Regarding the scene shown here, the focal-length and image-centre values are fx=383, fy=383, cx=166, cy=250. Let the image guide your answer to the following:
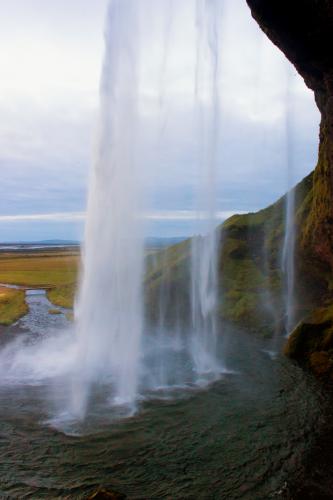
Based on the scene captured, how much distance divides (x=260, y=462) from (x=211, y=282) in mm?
26339

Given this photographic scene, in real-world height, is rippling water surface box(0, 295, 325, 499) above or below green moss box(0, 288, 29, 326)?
below

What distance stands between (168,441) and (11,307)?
107ft

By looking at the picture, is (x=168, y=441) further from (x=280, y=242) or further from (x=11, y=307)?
(x=11, y=307)

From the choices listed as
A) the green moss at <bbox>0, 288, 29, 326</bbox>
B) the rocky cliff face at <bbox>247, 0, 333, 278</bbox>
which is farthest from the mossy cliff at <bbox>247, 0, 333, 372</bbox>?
the green moss at <bbox>0, 288, 29, 326</bbox>

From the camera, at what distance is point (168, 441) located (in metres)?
12.4

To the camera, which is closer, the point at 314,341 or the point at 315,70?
the point at 314,341

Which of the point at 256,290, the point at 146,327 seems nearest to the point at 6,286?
the point at 146,327

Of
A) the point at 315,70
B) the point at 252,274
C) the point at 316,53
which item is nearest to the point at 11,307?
the point at 252,274

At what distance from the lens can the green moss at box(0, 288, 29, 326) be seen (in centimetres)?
3498

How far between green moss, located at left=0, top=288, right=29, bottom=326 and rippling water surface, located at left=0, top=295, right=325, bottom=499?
18508 mm

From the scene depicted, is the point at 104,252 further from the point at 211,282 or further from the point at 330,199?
the point at 211,282

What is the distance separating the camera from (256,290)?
34375mm

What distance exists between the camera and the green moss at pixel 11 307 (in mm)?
34984

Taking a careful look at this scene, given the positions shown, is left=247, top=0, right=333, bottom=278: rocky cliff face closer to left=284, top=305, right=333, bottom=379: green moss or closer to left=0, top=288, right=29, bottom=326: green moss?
left=284, top=305, right=333, bottom=379: green moss
